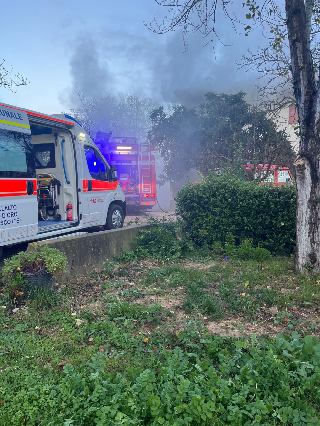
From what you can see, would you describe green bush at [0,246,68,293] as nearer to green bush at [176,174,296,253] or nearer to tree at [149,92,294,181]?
green bush at [176,174,296,253]

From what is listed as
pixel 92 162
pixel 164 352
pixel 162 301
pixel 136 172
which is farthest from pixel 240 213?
pixel 136 172

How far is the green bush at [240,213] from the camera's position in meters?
7.71

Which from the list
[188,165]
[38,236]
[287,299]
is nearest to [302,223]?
[287,299]

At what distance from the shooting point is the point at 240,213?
26.3ft

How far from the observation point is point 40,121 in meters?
7.41

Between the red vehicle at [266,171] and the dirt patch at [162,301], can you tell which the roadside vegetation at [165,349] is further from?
the red vehicle at [266,171]

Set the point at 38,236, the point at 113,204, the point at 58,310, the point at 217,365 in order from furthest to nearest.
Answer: the point at 113,204 → the point at 38,236 → the point at 58,310 → the point at 217,365

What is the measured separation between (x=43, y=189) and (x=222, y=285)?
5.23 metres

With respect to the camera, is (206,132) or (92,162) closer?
(92,162)

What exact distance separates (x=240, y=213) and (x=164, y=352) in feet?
17.3

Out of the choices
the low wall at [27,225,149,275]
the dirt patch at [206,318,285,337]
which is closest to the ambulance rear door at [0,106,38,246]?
the low wall at [27,225,149,275]

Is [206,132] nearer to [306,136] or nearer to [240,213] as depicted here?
[240,213]

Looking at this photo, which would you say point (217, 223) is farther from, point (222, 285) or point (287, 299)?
point (287, 299)

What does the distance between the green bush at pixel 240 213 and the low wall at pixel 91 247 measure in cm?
172
